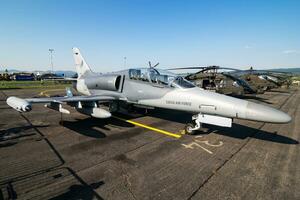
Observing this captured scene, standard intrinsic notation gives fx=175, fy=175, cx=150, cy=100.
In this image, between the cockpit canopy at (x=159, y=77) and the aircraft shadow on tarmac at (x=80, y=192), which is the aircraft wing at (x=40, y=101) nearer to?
the cockpit canopy at (x=159, y=77)

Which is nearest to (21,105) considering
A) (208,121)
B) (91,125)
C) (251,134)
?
(91,125)

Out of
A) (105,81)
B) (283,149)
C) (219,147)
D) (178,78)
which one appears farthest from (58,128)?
(283,149)

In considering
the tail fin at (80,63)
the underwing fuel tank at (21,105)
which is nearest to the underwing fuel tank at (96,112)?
the underwing fuel tank at (21,105)

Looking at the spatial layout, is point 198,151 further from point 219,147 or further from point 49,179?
point 49,179

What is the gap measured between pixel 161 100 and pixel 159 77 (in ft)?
3.57

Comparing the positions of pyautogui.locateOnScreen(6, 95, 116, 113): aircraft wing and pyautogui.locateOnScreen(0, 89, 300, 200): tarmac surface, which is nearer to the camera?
pyautogui.locateOnScreen(0, 89, 300, 200): tarmac surface

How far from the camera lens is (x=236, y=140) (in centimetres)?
699

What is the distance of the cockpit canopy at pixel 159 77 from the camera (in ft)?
24.6

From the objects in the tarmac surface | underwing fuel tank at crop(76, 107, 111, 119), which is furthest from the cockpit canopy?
underwing fuel tank at crop(76, 107, 111, 119)

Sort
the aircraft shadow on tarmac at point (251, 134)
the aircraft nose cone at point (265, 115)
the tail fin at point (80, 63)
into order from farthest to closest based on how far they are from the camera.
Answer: the tail fin at point (80, 63) → the aircraft shadow on tarmac at point (251, 134) → the aircraft nose cone at point (265, 115)

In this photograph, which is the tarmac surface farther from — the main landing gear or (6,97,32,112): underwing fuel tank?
(6,97,32,112): underwing fuel tank

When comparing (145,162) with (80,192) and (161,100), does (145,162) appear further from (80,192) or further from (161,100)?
(161,100)

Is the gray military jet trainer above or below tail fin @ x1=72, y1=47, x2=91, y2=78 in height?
below

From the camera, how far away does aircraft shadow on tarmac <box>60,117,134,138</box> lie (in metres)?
7.57
